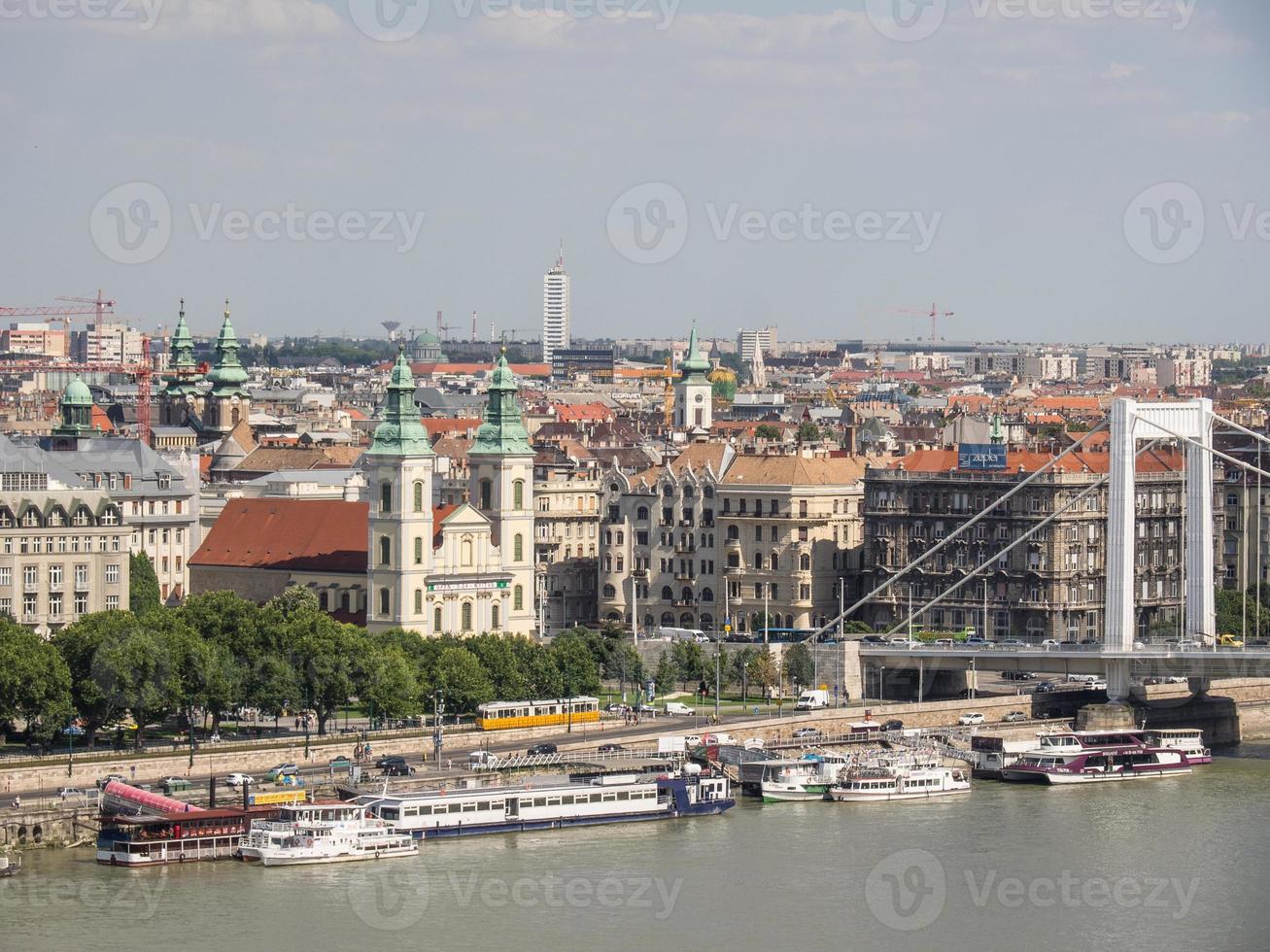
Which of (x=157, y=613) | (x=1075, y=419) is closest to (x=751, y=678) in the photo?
(x=157, y=613)

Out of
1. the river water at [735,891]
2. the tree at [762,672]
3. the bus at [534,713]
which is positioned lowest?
the river water at [735,891]

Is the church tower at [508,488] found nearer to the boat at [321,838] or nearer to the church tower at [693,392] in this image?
the boat at [321,838]

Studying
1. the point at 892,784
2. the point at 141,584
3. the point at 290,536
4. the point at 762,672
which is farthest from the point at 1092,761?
the point at 141,584

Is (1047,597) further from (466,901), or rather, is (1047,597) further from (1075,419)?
(1075,419)

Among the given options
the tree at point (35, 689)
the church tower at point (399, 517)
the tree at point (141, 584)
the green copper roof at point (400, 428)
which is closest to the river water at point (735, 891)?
the tree at point (35, 689)

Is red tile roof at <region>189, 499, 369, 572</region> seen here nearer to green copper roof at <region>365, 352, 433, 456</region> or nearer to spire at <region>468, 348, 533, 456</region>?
spire at <region>468, 348, 533, 456</region>

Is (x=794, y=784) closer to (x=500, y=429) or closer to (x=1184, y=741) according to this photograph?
(x=1184, y=741)
